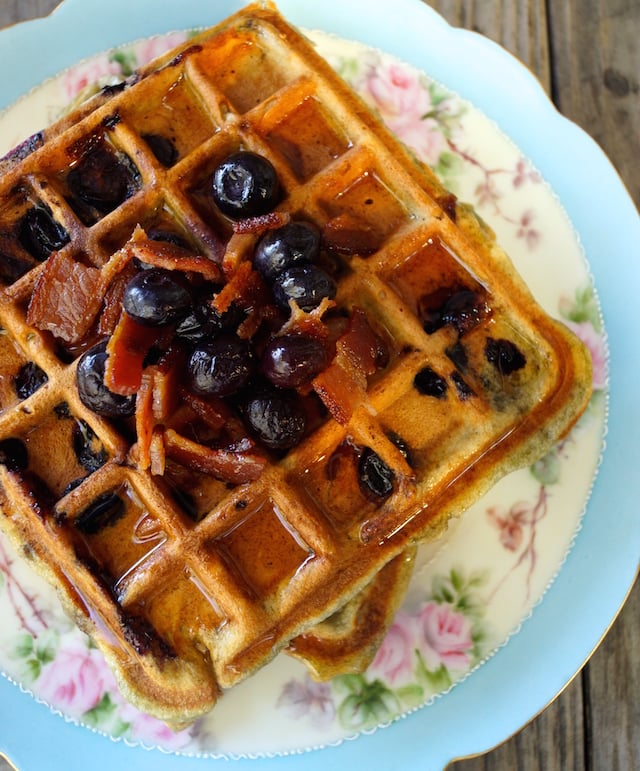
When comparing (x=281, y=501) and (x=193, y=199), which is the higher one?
(x=193, y=199)

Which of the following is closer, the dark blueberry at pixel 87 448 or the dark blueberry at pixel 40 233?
the dark blueberry at pixel 87 448

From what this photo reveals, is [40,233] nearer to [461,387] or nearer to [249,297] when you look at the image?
[249,297]

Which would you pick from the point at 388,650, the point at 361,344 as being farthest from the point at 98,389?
the point at 388,650

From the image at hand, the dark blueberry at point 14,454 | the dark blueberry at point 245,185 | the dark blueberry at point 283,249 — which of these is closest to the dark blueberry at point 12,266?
the dark blueberry at point 14,454

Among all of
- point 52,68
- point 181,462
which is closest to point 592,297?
point 181,462

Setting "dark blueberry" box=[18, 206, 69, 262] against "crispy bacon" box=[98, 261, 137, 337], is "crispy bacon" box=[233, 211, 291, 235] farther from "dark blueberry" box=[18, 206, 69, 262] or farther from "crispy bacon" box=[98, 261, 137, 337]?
"dark blueberry" box=[18, 206, 69, 262]

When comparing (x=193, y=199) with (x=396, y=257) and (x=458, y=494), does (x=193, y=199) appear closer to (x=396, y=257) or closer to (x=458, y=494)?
(x=396, y=257)

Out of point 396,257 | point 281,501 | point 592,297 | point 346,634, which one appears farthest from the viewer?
point 592,297

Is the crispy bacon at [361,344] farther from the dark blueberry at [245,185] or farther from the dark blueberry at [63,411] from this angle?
the dark blueberry at [63,411]
